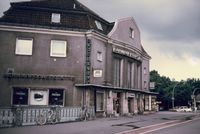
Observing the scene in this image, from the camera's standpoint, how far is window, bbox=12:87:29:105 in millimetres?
29141

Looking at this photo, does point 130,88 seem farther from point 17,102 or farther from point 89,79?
point 17,102

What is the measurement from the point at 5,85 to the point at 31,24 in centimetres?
602

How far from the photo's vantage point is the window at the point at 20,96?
95.6 feet

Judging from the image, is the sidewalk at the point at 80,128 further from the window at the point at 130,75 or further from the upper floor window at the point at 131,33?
the upper floor window at the point at 131,33

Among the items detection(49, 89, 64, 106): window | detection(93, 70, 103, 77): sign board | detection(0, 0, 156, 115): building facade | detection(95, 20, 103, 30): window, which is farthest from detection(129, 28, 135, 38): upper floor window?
detection(49, 89, 64, 106): window

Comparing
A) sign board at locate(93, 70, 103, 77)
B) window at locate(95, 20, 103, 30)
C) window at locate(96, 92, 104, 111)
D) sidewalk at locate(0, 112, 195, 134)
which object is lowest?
sidewalk at locate(0, 112, 195, 134)

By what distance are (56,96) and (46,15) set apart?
25.7 feet

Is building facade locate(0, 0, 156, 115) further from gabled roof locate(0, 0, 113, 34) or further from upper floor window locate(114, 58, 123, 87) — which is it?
upper floor window locate(114, 58, 123, 87)

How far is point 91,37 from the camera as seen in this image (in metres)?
31.2

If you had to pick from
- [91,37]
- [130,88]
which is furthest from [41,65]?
[130,88]

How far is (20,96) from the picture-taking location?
2925cm

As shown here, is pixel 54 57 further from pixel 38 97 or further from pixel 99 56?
pixel 99 56

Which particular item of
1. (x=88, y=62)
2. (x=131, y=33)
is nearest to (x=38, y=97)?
(x=88, y=62)

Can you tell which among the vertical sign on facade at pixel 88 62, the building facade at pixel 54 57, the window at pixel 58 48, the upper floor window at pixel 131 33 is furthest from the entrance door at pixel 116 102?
the window at pixel 58 48
